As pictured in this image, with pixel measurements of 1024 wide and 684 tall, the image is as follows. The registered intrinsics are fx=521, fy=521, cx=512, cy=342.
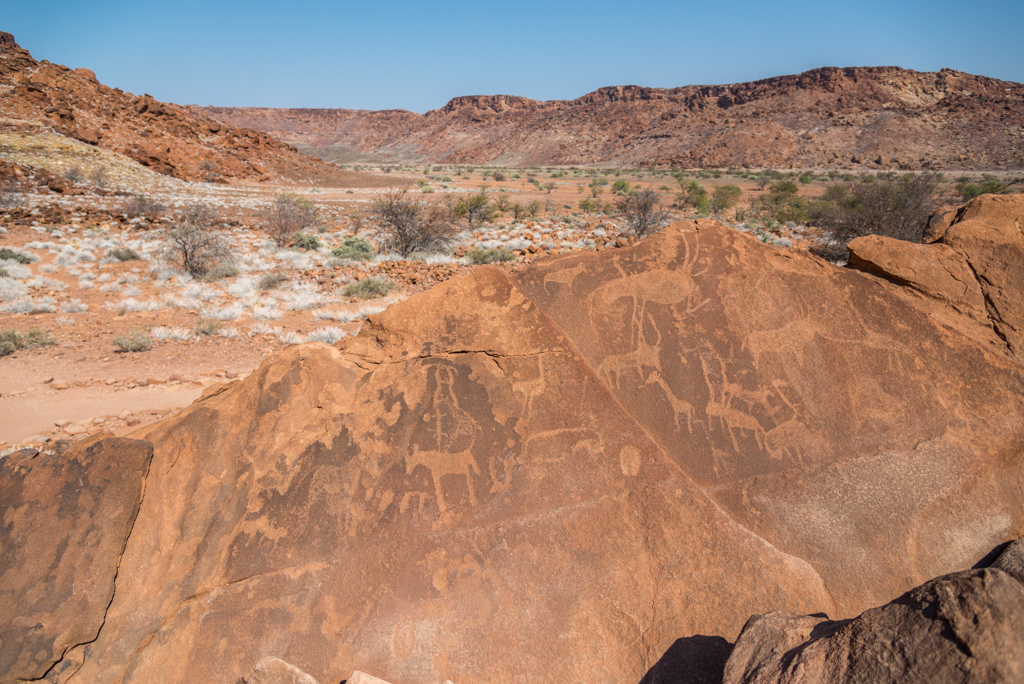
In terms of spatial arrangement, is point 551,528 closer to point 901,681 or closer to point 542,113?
point 901,681

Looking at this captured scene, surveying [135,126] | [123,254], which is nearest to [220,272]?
[123,254]

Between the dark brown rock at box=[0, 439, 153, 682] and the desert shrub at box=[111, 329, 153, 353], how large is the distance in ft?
18.9

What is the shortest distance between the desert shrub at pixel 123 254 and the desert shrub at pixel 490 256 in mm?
8192

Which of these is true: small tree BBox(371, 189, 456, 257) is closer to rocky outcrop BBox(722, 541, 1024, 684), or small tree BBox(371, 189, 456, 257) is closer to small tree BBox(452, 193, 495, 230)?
small tree BBox(452, 193, 495, 230)

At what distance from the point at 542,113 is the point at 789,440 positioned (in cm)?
9876

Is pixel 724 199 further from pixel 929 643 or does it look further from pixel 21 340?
pixel 929 643

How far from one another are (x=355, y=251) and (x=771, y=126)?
2392 inches

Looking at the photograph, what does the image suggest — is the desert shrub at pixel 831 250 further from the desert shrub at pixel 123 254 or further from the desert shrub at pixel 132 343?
the desert shrub at pixel 123 254

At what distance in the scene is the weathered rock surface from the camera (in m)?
1.31

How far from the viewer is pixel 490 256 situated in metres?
12.9

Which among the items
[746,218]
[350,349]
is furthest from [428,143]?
[350,349]

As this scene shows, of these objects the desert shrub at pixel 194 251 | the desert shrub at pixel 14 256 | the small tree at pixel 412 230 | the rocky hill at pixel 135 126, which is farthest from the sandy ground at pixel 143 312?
the rocky hill at pixel 135 126

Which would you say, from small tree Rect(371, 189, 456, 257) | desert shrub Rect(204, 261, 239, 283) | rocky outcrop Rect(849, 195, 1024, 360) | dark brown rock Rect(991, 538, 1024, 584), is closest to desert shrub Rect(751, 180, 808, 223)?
small tree Rect(371, 189, 456, 257)

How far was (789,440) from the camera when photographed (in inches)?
103
